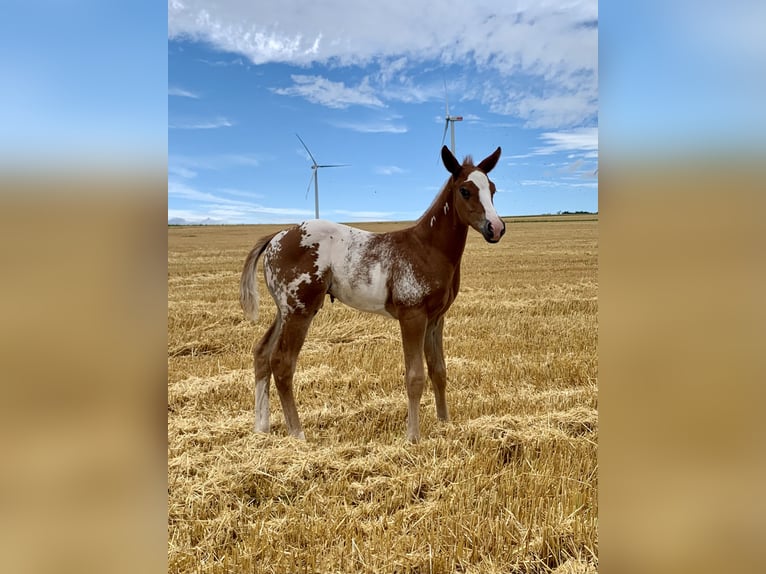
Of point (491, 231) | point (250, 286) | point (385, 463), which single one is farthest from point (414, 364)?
point (250, 286)

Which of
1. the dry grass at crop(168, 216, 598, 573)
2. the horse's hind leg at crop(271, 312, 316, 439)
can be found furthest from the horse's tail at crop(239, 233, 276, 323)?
the dry grass at crop(168, 216, 598, 573)

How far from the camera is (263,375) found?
15.6 ft

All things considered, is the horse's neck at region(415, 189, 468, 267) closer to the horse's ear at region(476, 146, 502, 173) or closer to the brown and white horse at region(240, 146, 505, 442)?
the brown and white horse at region(240, 146, 505, 442)

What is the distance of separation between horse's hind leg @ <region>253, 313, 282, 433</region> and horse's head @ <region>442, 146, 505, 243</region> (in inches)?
84.5

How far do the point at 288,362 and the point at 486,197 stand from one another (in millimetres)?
2373

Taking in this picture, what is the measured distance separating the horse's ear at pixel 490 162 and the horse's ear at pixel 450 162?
193mm

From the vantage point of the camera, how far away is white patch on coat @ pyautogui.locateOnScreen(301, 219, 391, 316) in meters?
4.48

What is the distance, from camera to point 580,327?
854 cm

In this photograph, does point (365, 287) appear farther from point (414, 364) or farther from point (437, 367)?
point (437, 367)

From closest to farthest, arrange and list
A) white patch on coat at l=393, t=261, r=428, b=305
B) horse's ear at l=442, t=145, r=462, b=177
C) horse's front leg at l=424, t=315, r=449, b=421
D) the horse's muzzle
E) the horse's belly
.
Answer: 1. the horse's muzzle
2. horse's ear at l=442, t=145, r=462, b=177
3. white patch on coat at l=393, t=261, r=428, b=305
4. the horse's belly
5. horse's front leg at l=424, t=315, r=449, b=421
